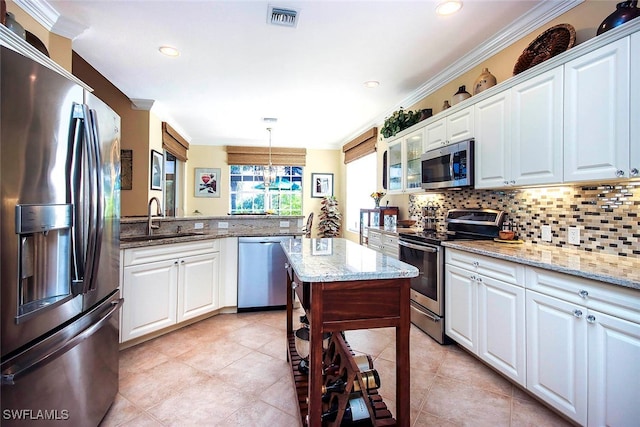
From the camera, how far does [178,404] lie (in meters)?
1.81

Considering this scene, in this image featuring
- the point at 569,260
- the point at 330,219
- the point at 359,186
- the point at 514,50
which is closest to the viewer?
the point at 569,260

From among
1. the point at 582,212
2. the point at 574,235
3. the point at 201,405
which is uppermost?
the point at 582,212

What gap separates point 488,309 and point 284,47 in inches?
105

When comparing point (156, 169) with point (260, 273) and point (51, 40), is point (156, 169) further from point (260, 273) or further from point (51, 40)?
point (260, 273)

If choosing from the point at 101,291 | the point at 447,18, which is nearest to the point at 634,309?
the point at 447,18

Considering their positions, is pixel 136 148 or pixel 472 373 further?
pixel 136 148

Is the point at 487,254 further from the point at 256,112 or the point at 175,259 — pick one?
the point at 256,112

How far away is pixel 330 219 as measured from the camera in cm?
656

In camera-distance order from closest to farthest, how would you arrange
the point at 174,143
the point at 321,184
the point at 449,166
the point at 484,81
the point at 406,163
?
the point at 484,81 < the point at 449,166 < the point at 406,163 < the point at 174,143 < the point at 321,184

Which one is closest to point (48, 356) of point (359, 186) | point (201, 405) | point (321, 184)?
point (201, 405)

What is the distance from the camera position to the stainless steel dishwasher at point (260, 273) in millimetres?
3387

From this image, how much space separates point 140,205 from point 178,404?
309 centimetres

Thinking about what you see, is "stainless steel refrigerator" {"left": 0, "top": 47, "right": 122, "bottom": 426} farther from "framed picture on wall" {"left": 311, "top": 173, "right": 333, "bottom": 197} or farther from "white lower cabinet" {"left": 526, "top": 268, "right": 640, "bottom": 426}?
"framed picture on wall" {"left": 311, "top": 173, "right": 333, "bottom": 197}

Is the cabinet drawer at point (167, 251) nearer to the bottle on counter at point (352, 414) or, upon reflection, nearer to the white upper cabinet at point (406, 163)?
the bottle on counter at point (352, 414)
